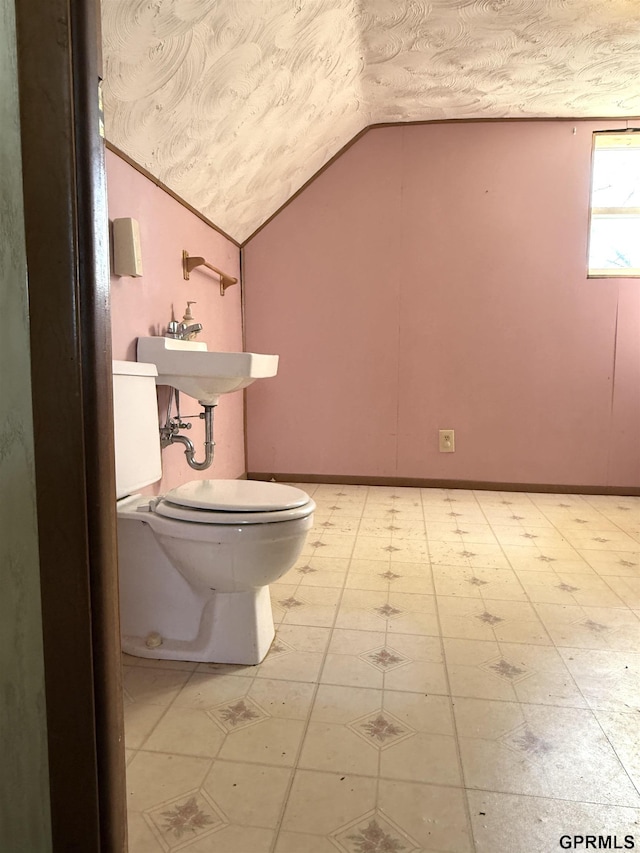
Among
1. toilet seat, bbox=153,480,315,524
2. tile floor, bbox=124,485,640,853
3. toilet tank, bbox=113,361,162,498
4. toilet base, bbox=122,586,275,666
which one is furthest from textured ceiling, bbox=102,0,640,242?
tile floor, bbox=124,485,640,853

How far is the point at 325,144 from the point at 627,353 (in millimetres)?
1988

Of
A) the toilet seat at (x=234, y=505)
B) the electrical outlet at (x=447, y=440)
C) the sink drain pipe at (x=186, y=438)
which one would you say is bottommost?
the electrical outlet at (x=447, y=440)

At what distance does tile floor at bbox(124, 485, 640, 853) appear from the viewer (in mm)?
1002

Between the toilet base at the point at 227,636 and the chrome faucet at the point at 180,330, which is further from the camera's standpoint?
the chrome faucet at the point at 180,330

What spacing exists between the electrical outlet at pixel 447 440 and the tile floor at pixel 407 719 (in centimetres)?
116

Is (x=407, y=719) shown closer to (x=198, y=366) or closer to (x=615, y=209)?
(x=198, y=366)

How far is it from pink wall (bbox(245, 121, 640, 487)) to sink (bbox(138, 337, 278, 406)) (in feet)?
4.77

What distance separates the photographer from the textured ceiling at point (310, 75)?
1665 millimetres

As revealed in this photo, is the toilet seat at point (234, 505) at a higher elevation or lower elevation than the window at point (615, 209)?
lower

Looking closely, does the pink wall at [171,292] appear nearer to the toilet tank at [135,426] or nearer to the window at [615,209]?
the toilet tank at [135,426]

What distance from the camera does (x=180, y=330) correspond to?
219cm

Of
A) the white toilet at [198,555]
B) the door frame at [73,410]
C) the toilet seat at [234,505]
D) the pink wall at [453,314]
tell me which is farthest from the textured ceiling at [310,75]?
the toilet seat at [234,505]

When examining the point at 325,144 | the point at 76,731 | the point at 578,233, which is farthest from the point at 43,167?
the point at 578,233

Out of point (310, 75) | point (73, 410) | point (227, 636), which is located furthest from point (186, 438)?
point (310, 75)
